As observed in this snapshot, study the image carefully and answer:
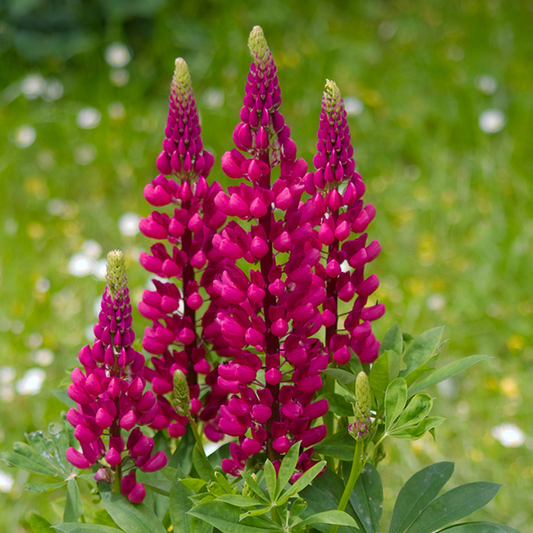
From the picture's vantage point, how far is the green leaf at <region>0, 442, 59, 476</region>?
1.07 m

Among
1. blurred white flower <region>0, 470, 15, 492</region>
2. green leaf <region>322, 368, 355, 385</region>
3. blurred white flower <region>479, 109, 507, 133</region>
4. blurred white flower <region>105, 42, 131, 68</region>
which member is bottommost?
blurred white flower <region>0, 470, 15, 492</region>

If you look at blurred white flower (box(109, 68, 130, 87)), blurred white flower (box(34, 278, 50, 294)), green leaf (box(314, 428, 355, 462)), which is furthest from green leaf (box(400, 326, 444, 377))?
blurred white flower (box(109, 68, 130, 87))

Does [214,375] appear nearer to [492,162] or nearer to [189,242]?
[189,242]

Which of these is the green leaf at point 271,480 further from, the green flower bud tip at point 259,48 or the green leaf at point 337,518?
the green flower bud tip at point 259,48

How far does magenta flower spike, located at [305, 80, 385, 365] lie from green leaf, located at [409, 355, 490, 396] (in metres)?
0.08

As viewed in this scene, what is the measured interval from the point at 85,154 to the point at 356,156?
1.32 metres

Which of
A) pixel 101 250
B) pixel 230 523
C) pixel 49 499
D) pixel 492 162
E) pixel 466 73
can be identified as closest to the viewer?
pixel 230 523

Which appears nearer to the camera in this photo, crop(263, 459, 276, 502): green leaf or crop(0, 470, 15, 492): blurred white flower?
crop(263, 459, 276, 502): green leaf

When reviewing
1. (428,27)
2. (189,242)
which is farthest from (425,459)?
(428,27)

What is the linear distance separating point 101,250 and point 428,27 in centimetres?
273

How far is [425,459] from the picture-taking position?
2.18 meters

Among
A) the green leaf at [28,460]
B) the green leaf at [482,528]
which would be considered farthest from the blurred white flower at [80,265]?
the green leaf at [482,528]

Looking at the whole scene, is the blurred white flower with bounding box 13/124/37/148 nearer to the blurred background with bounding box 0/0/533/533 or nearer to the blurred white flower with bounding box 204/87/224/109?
the blurred background with bounding box 0/0/533/533

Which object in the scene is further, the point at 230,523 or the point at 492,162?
the point at 492,162
